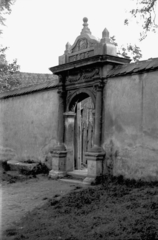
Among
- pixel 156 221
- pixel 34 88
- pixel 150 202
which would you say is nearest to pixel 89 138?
pixel 34 88

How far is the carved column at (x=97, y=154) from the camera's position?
7.83 m

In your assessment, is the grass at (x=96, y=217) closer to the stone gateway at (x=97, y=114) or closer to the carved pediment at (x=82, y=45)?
the stone gateway at (x=97, y=114)

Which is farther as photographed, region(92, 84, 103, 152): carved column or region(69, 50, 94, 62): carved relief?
region(69, 50, 94, 62): carved relief

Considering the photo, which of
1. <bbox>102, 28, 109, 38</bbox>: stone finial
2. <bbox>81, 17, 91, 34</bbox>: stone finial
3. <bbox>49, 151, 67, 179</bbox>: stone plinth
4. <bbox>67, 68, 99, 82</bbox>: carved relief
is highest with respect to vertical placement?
<bbox>81, 17, 91, 34</bbox>: stone finial

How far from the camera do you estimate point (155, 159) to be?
673 centimetres

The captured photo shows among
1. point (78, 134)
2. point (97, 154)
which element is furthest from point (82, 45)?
point (97, 154)

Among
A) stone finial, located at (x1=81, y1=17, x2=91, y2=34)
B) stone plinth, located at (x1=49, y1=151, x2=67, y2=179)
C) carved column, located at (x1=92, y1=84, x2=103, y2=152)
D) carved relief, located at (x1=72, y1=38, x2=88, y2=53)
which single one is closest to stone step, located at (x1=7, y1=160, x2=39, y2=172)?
stone plinth, located at (x1=49, y1=151, x2=67, y2=179)

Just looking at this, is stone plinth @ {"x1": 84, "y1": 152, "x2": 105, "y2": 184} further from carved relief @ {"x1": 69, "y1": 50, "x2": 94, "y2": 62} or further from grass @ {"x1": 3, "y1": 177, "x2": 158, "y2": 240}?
carved relief @ {"x1": 69, "y1": 50, "x2": 94, "y2": 62}

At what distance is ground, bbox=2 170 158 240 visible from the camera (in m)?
4.29

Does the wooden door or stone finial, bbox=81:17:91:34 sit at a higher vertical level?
stone finial, bbox=81:17:91:34

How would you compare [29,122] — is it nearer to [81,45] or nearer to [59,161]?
[59,161]

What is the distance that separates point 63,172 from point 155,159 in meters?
3.18

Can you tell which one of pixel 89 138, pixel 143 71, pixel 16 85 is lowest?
pixel 89 138

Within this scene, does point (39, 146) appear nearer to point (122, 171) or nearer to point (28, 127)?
point (28, 127)
